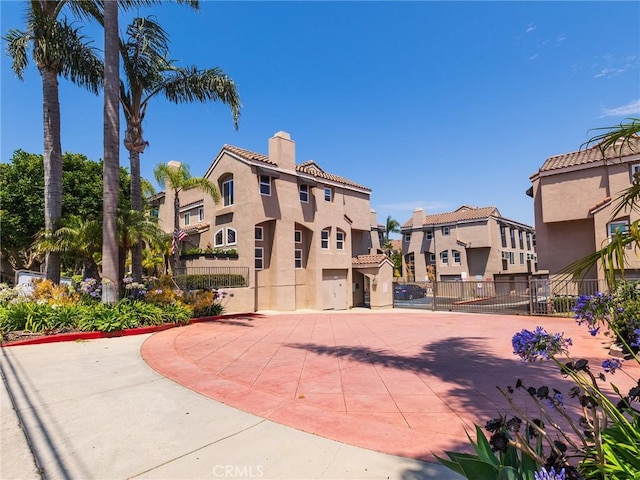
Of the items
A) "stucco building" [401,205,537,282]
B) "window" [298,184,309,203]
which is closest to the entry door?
"window" [298,184,309,203]

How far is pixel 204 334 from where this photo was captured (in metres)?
11.1

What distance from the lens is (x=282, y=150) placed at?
23844 millimetres

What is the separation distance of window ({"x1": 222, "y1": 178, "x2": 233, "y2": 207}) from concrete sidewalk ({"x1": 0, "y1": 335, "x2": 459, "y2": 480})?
17961mm

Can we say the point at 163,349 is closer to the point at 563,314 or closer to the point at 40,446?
the point at 40,446

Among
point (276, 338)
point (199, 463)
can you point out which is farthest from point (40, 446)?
point (276, 338)

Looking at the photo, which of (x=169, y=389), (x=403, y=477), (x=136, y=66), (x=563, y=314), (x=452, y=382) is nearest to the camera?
(x=403, y=477)

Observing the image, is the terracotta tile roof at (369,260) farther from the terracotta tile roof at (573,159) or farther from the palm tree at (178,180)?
the palm tree at (178,180)

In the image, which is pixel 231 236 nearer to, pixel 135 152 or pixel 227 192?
pixel 227 192

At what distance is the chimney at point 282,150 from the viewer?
23.7 m

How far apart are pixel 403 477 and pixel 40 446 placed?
12.5ft

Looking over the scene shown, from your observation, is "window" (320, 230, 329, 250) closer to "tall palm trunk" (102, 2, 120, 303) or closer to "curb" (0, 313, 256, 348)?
"curb" (0, 313, 256, 348)

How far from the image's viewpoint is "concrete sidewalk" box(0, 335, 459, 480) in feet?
10.9

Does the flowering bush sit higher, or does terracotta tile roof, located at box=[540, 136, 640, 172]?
terracotta tile roof, located at box=[540, 136, 640, 172]

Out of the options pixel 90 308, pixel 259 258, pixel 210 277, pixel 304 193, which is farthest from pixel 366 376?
pixel 304 193
